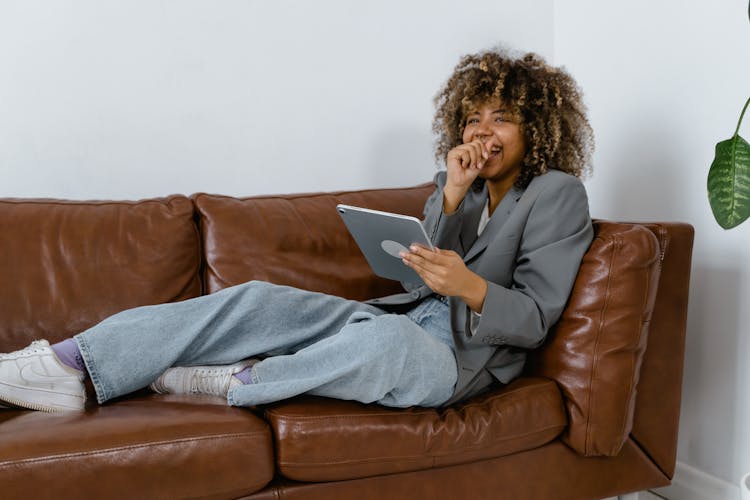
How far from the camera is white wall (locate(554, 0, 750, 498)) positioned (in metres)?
2.06

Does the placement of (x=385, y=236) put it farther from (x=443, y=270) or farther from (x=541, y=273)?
(x=541, y=273)

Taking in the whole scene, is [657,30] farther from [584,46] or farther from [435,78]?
[435,78]

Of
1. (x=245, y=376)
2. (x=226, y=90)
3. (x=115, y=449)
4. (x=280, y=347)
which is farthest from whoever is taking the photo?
(x=226, y=90)

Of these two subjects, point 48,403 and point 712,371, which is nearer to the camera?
point 48,403

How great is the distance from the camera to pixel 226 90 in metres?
2.51

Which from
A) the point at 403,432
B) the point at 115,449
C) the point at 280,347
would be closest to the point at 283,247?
the point at 280,347

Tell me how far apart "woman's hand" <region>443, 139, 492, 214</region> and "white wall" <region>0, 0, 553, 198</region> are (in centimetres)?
78

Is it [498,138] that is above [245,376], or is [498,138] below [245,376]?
above

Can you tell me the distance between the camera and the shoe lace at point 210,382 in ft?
5.55

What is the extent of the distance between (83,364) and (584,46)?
6.30 ft

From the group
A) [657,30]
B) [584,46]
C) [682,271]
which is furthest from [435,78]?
[682,271]

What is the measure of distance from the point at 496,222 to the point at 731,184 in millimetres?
530

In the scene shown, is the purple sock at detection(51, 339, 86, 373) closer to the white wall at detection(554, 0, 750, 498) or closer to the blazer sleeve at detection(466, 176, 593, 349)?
the blazer sleeve at detection(466, 176, 593, 349)

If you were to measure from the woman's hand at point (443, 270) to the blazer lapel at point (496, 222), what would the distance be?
0.27 metres
